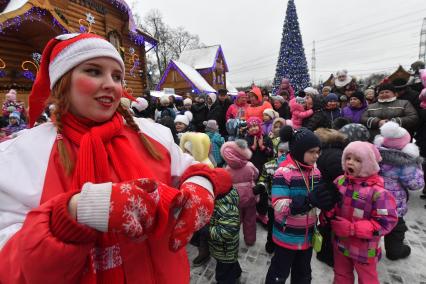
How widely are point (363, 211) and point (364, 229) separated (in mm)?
170

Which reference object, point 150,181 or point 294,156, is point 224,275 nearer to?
point 294,156

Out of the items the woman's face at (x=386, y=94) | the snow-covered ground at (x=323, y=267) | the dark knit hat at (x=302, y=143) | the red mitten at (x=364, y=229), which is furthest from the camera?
the woman's face at (x=386, y=94)

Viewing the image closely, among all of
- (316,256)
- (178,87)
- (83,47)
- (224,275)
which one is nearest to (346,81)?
(316,256)

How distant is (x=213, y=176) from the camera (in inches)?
45.7

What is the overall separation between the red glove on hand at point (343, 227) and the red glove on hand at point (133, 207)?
2.05m

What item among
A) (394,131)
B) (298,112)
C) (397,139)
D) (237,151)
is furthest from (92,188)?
(298,112)

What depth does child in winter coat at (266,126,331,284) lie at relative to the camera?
91.2 inches

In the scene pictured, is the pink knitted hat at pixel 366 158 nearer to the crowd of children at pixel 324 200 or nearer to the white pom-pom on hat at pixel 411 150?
the crowd of children at pixel 324 200

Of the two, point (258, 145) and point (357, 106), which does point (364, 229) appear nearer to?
point (258, 145)

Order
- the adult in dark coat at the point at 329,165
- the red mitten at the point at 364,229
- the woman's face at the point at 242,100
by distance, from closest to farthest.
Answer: the red mitten at the point at 364,229
the adult in dark coat at the point at 329,165
the woman's face at the point at 242,100

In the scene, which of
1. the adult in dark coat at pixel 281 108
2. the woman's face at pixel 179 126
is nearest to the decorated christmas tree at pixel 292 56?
Answer: the adult in dark coat at pixel 281 108

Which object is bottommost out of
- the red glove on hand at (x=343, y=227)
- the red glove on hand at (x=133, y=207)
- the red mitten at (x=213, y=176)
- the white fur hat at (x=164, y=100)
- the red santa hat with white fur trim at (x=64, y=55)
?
the red glove on hand at (x=343, y=227)

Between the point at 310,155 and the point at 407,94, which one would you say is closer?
the point at 310,155

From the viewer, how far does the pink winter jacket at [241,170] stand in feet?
10.5
